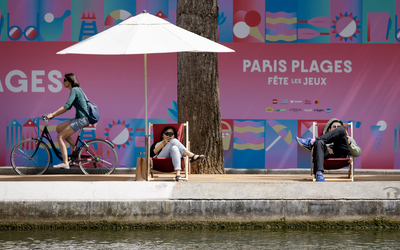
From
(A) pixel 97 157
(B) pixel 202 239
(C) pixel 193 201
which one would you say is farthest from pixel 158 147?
(B) pixel 202 239

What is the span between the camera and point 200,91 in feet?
33.5

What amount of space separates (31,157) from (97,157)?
1.17 meters

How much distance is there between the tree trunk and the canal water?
11.0 feet

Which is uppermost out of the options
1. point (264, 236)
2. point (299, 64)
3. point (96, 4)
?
point (96, 4)

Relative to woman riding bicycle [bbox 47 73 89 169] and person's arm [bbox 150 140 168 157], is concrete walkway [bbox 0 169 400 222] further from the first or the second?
woman riding bicycle [bbox 47 73 89 169]

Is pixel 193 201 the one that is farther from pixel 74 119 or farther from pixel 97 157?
pixel 97 157

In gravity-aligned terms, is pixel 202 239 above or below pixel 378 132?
below

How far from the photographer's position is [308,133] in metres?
12.3

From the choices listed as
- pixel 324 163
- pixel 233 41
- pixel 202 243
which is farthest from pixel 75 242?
pixel 233 41

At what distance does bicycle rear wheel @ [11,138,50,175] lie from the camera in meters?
10.1

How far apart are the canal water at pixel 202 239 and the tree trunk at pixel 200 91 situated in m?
3.36

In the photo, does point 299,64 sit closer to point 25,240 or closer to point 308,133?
point 308,133

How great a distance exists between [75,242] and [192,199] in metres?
1.59

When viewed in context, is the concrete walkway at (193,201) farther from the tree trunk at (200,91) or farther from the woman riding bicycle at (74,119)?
the tree trunk at (200,91)
